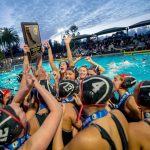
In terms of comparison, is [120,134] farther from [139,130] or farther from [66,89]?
[66,89]

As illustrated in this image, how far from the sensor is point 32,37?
379 cm

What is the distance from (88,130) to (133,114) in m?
1.91

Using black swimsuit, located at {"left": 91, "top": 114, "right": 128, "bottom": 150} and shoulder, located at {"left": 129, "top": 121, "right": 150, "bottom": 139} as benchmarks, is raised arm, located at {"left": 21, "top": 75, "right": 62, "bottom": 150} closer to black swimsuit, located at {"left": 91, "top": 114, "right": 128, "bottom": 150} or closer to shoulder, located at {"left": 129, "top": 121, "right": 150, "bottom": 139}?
black swimsuit, located at {"left": 91, "top": 114, "right": 128, "bottom": 150}

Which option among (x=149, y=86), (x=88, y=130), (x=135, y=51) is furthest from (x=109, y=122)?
(x=135, y=51)

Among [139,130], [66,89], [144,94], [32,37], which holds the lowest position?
[139,130]

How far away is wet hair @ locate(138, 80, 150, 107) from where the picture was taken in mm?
2518

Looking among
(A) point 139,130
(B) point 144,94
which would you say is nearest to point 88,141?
(A) point 139,130

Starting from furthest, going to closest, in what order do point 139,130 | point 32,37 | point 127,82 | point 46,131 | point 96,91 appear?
1. point 127,82
2. point 32,37
3. point 139,130
4. point 96,91
5. point 46,131

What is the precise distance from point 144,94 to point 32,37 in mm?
2085

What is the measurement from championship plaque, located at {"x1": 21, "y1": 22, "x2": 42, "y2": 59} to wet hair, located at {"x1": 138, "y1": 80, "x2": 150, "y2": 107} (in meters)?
1.89

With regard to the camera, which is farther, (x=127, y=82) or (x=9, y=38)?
(x=9, y=38)

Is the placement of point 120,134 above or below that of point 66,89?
below

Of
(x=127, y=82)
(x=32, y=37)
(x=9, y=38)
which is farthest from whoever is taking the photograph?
(x=9, y=38)

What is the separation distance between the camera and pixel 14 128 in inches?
80.1
